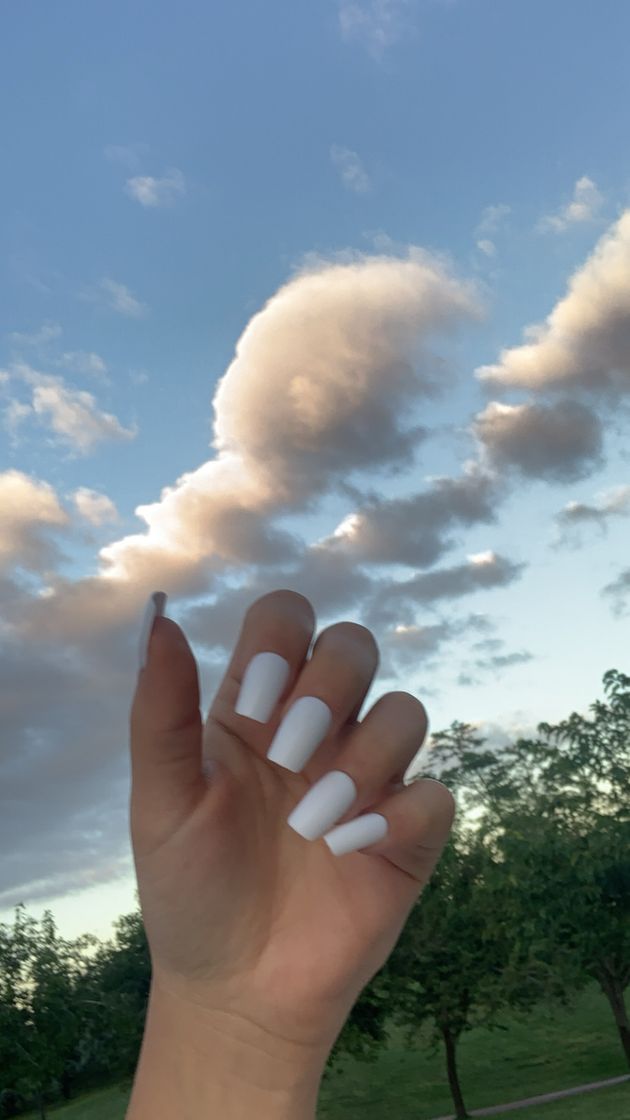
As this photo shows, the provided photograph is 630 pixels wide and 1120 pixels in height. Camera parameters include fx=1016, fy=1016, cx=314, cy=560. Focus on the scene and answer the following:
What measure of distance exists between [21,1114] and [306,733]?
50.7 m

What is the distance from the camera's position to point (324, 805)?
92.8 inches

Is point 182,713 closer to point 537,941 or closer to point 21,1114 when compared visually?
point 537,941

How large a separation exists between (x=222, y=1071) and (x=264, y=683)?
3.04 feet

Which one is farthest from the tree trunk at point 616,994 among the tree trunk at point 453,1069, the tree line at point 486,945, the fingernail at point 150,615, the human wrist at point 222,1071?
the fingernail at point 150,615

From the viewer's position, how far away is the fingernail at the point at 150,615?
231cm

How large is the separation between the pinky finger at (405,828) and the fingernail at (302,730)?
190 millimetres

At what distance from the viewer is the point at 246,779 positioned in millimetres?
2564

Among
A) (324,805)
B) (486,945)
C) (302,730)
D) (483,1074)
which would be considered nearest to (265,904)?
(324,805)

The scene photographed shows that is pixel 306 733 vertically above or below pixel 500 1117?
above

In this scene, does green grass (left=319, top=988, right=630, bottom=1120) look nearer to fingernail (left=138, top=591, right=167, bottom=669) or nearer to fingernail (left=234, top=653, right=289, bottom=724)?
fingernail (left=234, top=653, right=289, bottom=724)

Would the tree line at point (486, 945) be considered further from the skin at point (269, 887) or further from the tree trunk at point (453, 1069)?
the skin at point (269, 887)

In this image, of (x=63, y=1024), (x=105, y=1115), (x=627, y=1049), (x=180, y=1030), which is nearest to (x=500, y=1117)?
(x=627, y=1049)

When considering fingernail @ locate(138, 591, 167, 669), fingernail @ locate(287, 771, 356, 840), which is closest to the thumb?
fingernail @ locate(138, 591, 167, 669)

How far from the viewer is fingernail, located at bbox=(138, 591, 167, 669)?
2314 mm
